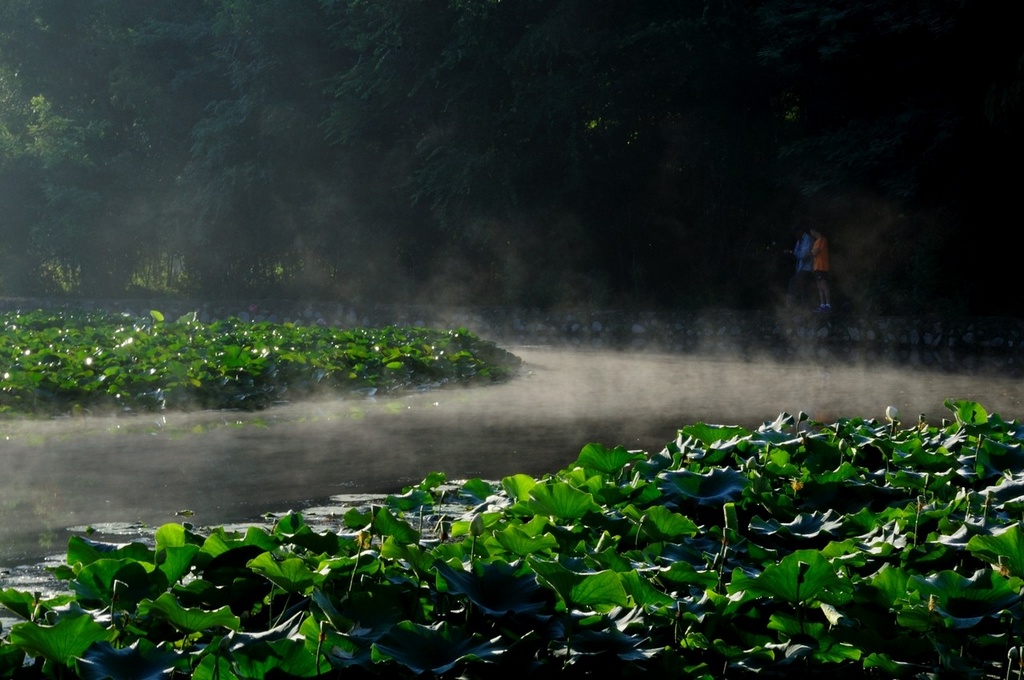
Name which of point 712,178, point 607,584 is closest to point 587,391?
point 607,584

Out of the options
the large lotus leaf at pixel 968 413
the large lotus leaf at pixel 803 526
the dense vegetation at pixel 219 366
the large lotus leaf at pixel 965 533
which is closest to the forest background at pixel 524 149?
the dense vegetation at pixel 219 366

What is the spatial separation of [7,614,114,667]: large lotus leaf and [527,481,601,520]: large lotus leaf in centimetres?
137

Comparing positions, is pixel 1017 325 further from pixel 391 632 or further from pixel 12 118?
pixel 12 118

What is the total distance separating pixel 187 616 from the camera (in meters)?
2.20

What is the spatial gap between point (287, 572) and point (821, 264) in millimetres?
17231

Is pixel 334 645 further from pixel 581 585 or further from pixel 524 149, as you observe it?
pixel 524 149

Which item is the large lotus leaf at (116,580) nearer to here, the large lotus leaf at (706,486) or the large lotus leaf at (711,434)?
the large lotus leaf at (706,486)

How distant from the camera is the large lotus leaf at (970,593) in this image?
230 centimetres

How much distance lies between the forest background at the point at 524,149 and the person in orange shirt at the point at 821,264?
25.6 inches

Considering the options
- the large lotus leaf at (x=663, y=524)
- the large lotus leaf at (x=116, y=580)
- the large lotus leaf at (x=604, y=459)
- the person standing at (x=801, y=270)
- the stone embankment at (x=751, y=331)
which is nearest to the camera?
the large lotus leaf at (x=116, y=580)

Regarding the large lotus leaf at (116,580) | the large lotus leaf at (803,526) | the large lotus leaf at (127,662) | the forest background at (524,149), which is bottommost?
the large lotus leaf at (803,526)

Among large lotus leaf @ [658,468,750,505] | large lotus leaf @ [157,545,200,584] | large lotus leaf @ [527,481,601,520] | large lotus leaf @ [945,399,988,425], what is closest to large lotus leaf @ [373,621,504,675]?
large lotus leaf @ [157,545,200,584]

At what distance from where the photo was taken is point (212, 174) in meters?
27.2

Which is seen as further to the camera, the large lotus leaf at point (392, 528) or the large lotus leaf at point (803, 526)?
the large lotus leaf at point (803, 526)
